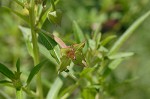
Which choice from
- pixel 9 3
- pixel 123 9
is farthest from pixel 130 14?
pixel 9 3

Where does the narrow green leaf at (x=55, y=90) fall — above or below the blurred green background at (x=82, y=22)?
below

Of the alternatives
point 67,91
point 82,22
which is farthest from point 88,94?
point 82,22

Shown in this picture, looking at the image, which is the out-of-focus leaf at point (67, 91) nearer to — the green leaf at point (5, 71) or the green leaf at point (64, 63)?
the green leaf at point (5, 71)

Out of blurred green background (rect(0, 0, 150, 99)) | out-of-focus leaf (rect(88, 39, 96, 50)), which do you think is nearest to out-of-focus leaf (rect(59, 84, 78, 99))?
out-of-focus leaf (rect(88, 39, 96, 50))

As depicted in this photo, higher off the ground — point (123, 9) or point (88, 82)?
point (123, 9)

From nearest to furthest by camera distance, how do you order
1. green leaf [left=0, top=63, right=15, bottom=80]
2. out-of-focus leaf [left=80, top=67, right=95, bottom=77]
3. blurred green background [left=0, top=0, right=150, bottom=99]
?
green leaf [left=0, top=63, right=15, bottom=80] → out-of-focus leaf [left=80, top=67, right=95, bottom=77] → blurred green background [left=0, top=0, right=150, bottom=99]

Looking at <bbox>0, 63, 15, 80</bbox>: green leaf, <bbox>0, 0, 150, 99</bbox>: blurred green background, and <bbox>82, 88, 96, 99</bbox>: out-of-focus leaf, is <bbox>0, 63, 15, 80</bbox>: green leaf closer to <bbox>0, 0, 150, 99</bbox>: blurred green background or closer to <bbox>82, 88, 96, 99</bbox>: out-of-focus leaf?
<bbox>82, 88, 96, 99</bbox>: out-of-focus leaf

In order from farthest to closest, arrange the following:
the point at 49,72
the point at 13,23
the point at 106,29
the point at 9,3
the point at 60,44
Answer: the point at 106,29, the point at 49,72, the point at 13,23, the point at 9,3, the point at 60,44

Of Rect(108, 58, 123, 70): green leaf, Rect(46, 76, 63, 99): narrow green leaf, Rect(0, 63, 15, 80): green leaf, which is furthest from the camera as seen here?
Rect(108, 58, 123, 70): green leaf

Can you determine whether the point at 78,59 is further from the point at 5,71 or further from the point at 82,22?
the point at 82,22

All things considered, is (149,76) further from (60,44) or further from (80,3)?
(60,44)

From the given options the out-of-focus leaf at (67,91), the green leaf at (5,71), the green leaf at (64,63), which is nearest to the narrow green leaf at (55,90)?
the out-of-focus leaf at (67,91)
